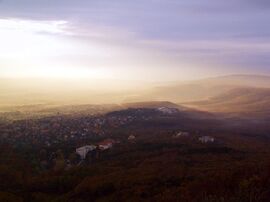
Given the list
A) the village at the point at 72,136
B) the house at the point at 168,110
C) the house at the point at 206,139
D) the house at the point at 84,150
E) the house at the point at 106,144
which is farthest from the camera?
the house at the point at 168,110

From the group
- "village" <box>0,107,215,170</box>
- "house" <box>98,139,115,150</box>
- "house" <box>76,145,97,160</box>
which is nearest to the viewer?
"village" <box>0,107,215,170</box>

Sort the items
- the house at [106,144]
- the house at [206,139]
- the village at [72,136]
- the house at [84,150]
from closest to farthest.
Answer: the village at [72,136] < the house at [84,150] < the house at [106,144] < the house at [206,139]

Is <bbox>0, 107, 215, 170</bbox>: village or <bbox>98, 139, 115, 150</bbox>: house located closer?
<bbox>0, 107, 215, 170</bbox>: village

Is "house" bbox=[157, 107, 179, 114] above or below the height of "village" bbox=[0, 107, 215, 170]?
above

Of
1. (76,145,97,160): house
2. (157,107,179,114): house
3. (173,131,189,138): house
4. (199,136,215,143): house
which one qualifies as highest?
(157,107,179,114): house

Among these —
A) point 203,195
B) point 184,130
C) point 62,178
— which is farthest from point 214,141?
point 203,195

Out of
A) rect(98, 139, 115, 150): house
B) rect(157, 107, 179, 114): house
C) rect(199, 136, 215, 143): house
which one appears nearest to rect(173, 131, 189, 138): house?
rect(199, 136, 215, 143): house

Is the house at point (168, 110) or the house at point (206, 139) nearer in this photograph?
the house at point (206, 139)

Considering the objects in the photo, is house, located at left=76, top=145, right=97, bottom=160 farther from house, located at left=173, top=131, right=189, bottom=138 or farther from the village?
house, located at left=173, top=131, right=189, bottom=138

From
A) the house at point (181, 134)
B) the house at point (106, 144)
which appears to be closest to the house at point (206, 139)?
the house at point (181, 134)

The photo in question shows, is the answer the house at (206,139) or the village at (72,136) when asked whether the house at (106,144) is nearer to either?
the village at (72,136)
